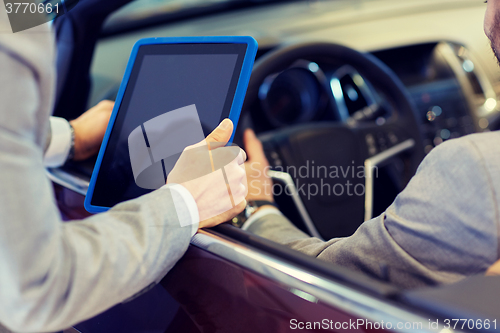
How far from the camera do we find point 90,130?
43.8 inches

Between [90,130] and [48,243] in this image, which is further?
[90,130]

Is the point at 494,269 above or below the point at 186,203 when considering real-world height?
below

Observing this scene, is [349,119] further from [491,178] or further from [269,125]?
[491,178]

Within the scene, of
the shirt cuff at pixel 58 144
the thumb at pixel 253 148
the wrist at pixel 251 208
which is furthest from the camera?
the thumb at pixel 253 148

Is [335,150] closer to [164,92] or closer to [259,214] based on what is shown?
[259,214]

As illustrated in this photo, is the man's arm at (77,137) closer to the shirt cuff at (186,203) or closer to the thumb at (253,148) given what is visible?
the thumb at (253,148)

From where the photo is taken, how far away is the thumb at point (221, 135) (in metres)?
0.71

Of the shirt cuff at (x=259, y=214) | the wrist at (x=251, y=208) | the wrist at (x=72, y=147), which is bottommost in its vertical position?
the shirt cuff at (x=259, y=214)

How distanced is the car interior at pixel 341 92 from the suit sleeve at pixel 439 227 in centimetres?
5

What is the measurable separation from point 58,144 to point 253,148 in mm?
530

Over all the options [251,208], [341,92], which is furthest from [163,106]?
[341,92]

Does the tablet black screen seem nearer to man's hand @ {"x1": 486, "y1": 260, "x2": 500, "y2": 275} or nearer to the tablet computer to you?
the tablet computer

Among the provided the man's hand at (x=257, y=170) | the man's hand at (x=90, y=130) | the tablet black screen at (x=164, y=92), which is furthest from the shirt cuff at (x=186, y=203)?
the man's hand at (x=90, y=130)

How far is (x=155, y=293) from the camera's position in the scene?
66cm
